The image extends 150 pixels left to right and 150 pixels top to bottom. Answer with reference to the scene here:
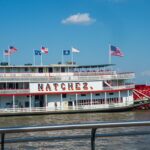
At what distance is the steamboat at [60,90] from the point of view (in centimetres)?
4179

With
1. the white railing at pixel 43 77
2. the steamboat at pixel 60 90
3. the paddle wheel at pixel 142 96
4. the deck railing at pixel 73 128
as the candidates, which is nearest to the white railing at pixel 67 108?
the steamboat at pixel 60 90

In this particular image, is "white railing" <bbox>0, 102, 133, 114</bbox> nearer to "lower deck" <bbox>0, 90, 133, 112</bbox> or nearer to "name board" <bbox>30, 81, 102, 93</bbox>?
"lower deck" <bbox>0, 90, 133, 112</bbox>

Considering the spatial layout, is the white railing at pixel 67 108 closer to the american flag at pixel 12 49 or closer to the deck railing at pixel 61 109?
the deck railing at pixel 61 109

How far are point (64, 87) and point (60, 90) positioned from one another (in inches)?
19.3

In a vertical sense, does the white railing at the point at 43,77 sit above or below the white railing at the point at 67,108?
above

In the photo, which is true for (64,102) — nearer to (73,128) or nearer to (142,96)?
(142,96)

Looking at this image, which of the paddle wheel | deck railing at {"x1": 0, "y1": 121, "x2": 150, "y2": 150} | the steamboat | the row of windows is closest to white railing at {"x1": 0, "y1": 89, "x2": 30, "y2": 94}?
the steamboat

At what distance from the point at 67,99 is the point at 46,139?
129 feet

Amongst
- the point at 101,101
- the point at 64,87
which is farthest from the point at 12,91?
the point at 101,101

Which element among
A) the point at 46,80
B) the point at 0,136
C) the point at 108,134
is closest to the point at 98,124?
the point at 108,134

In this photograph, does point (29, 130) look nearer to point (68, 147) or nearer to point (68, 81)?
point (68, 147)

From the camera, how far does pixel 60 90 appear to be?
139 ft

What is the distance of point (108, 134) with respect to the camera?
405 cm

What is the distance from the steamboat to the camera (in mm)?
41787
